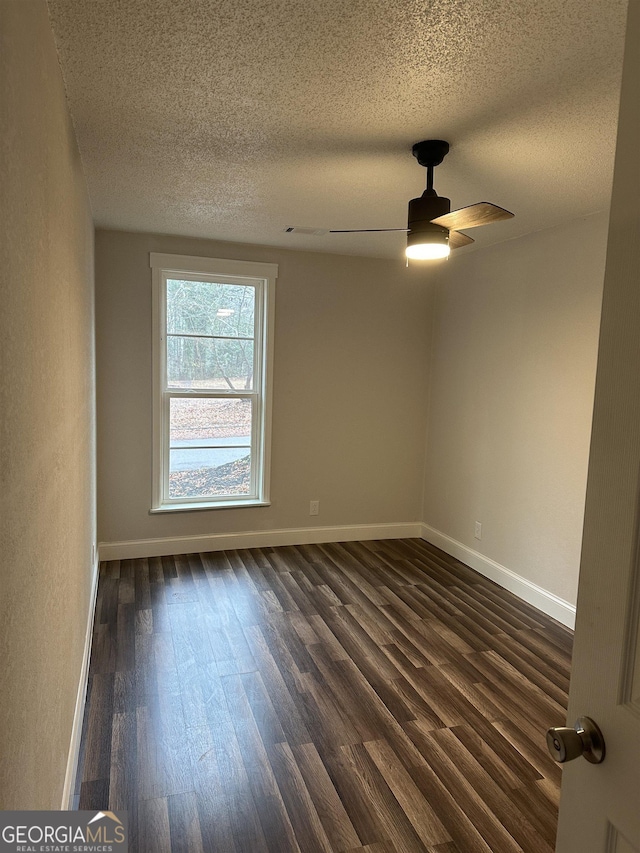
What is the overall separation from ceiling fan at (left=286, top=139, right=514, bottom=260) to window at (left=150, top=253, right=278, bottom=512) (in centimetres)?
214

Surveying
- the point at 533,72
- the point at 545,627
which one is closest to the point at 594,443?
the point at 533,72

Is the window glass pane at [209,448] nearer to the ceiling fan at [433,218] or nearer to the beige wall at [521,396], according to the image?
the beige wall at [521,396]

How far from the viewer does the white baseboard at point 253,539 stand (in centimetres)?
432

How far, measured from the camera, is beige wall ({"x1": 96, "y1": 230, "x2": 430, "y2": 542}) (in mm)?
4141

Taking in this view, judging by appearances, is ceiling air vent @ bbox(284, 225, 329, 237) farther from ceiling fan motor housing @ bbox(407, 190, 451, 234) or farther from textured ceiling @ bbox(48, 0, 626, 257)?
ceiling fan motor housing @ bbox(407, 190, 451, 234)

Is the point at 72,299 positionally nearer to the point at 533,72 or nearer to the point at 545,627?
the point at 533,72

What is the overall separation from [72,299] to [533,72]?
183 centimetres

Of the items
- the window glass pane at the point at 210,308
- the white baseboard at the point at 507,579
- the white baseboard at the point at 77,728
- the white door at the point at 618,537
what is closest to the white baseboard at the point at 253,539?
the white baseboard at the point at 507,579

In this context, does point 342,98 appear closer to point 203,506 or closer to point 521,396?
point 521,396

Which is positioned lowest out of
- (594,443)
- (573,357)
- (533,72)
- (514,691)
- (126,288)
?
(514,691)

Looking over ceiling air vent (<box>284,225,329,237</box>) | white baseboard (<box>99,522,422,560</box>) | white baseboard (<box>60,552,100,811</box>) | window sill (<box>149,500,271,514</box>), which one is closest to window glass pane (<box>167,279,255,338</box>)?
ceiling air vent (<box>284,225,329,237</box>)

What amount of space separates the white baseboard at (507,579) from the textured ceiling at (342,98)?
7.64 feet

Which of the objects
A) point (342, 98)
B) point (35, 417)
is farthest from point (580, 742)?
point (342, 98)

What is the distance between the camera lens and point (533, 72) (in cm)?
175
